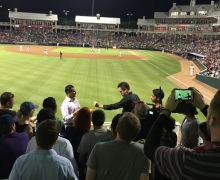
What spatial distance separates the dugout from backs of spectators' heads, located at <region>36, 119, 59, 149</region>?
10193 centimetres

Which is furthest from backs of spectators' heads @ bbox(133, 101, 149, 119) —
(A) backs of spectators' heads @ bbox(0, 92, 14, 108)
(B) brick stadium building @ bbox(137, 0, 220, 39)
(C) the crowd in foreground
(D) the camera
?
(B) brick stadium building @ bbox(137, 0, 220, 39)

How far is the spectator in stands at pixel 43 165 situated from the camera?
119 inches

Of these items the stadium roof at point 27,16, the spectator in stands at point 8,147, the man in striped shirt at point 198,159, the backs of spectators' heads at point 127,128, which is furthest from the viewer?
the stadium roof at point 27,16

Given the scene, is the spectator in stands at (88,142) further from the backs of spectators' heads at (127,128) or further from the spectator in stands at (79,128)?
the backs of spectators' heads at (127,128)

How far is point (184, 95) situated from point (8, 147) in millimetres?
2965

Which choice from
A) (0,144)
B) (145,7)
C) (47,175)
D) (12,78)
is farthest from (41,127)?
(145,7)

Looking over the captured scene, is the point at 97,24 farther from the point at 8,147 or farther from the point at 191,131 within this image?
the point at 8,147

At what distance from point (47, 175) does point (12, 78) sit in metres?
21.0

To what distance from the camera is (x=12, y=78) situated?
22.5 metres

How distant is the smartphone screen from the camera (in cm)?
309

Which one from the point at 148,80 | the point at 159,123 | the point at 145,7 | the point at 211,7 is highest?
the point at 145,7

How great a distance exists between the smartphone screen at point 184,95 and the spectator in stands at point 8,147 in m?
2.82

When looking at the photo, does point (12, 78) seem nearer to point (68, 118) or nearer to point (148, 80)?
point (148, 80)

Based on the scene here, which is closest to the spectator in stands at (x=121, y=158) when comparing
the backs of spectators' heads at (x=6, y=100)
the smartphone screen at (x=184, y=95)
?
the smartphone screen at (x=184, y=95)
